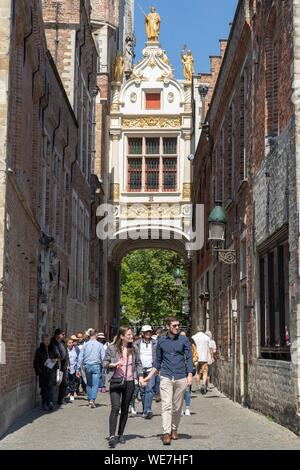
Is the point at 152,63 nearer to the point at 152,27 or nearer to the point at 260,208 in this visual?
the point at 152,27

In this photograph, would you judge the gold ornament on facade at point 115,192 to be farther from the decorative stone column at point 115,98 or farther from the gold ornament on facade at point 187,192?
the decorative stone column at point 115,98

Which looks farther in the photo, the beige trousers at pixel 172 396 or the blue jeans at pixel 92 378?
the blue jeans at pixel 92 378

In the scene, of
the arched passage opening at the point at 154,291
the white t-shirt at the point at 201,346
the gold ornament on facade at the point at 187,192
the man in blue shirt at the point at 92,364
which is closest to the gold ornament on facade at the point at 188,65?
the gold ornament on facade at the point at 187,192

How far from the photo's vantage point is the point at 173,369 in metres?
10.9

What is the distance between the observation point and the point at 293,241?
11.7 metres

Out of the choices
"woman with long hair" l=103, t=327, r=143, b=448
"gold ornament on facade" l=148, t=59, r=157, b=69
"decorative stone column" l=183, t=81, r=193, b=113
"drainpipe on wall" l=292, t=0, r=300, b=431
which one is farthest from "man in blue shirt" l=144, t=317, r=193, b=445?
"gold ornament on facade" l=148, t=59, r=157, b=69

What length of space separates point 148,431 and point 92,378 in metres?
4.81

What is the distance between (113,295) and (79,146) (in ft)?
53.5

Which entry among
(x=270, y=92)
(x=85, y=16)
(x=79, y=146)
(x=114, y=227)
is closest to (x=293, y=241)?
(x=270, y=92)

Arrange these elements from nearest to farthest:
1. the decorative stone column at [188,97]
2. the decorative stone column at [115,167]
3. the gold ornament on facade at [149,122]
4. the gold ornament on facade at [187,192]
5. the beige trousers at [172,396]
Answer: the beige trousers at [172,396], the gold ornament on facade at [187,192], the decorative stone column at [115,167], the decorative stone column at [188,97], the gold ornament on facade at [149,122]

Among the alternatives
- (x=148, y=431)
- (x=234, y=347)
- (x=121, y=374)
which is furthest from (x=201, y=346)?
(x=121, y=374)

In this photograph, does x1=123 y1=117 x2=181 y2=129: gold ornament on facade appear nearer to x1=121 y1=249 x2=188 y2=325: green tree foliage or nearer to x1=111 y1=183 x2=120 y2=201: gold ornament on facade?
x1=111 y1=183 x2=120 y2=201: gold ornament on facade

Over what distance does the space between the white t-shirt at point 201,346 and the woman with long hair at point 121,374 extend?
8.76 m

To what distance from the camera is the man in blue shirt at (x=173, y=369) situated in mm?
10820
